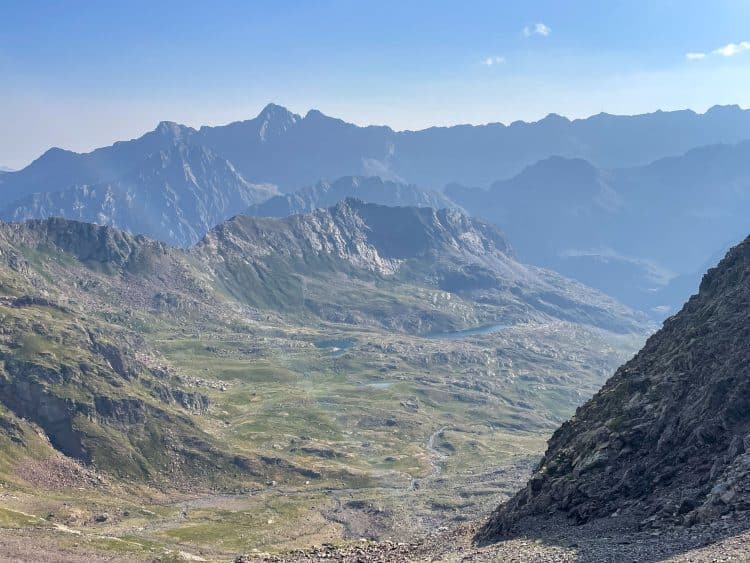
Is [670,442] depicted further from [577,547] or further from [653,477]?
[577,547]

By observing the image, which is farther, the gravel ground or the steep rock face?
the steep rock face

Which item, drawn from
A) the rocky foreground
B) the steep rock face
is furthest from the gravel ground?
the steep rock face

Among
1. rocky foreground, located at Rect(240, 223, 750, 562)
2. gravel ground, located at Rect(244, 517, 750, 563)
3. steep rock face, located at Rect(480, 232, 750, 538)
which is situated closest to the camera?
gravel ground, located at Rect(244, 517, 750, 563)

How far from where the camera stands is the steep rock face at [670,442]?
283ft

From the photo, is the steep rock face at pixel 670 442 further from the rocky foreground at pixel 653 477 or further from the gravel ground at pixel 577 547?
the gravel ground at pixel 577 547

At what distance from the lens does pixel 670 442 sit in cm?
9956

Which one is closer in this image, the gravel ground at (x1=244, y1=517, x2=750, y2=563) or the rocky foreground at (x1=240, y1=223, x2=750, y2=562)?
the gravel ground at (x1=244, y1=517, x2=750, y2=563)

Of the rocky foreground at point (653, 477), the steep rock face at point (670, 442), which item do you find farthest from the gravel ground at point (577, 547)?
the steep rock face at point (670, 442)

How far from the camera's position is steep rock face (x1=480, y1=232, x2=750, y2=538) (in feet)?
283

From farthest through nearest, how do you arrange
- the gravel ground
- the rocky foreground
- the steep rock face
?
the steep rock face → the rocky foreground → the gravel ground

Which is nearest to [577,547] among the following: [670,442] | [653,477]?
[653,477]

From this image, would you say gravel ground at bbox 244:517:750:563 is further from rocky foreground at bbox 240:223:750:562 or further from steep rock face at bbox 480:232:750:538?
steep rock face at bbox 480:232:750:538

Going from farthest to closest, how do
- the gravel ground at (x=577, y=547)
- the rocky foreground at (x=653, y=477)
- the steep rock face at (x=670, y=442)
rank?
1. the steep rock face at (x=670, y=442)
2. the rocky foreground at (x=653, y=477)
3. the gravel ground at (x=577, y=547)

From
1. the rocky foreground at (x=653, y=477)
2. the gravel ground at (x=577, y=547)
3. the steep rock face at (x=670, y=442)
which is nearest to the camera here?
the gravel ground at (x=577, y=547)
